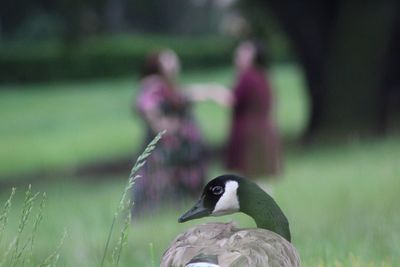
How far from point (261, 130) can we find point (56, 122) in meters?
15.6

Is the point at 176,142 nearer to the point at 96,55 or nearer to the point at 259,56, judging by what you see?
the point at 259,56

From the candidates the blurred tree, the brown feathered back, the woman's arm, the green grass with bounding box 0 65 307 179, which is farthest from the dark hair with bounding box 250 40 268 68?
the brown feathered back

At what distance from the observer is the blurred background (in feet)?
21.7

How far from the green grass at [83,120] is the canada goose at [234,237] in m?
16.2

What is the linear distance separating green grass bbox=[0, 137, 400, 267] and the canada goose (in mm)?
624

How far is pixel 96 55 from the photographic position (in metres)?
35.1

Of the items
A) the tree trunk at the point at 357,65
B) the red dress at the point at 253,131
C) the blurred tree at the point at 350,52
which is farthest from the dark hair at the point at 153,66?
the tree trunk at the point at 357,65

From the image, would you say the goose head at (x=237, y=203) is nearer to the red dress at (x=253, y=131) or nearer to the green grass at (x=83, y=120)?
the red dress at (x=253, y=131)

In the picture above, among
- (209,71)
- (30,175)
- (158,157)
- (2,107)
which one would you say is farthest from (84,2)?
(209,71)

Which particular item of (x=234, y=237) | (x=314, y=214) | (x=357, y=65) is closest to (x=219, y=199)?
(x=234, y=237)

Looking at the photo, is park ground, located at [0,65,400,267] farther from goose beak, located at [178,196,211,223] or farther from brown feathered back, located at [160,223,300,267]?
brown feathered back, located at [160,223,300,267]

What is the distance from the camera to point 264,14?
83.3 feet

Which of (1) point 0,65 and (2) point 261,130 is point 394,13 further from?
(1) point 0,65

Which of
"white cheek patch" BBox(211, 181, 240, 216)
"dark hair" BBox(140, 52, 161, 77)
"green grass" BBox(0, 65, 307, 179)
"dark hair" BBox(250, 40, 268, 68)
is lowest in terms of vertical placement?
"green grass" BBox(0, 65, 307, 179)
